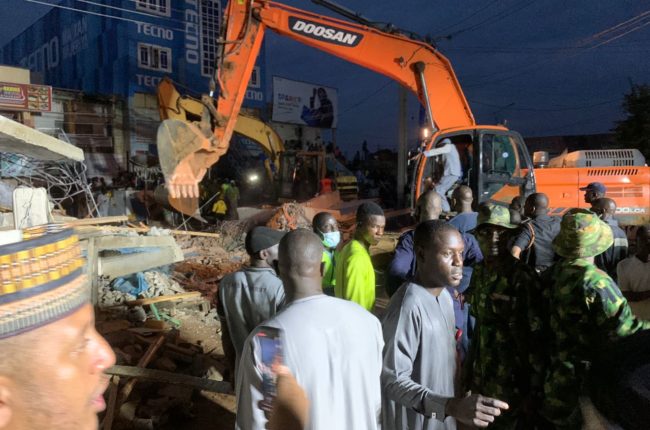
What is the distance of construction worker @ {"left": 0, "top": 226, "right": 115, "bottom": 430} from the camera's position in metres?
0.92

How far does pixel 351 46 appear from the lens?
825 cm

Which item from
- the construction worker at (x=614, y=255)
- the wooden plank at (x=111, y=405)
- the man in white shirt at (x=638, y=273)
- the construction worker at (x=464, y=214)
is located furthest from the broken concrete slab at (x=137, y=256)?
the man in white shirt at (x=638, y=273)

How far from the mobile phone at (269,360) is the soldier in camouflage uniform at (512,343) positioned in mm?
1884

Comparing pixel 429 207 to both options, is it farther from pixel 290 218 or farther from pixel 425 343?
pixel 290 218

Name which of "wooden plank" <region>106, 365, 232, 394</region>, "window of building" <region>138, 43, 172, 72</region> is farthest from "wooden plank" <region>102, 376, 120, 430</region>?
"window of building" <region>138, 43, 172, 72</region>

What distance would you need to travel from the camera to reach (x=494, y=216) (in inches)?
140

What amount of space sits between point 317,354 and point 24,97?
18458mm

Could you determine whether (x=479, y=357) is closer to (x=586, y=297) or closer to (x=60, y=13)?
(x=586, y=297)

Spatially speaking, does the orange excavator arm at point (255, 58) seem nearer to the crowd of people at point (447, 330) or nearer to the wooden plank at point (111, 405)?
the wooden plank at point (111, 405)

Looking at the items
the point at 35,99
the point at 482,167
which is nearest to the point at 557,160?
the point at 482,167

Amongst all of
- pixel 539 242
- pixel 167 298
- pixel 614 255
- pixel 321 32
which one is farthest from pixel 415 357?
pixel 321 32

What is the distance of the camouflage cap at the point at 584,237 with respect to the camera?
8.57 ft

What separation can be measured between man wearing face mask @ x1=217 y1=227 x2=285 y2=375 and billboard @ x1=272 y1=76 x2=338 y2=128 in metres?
25.2

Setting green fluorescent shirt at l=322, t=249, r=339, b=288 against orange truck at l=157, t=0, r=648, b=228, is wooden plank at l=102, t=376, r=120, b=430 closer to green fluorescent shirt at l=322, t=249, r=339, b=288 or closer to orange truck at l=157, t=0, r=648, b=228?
green fluorescent shirt at l=322, t=249, r=339, b=288
